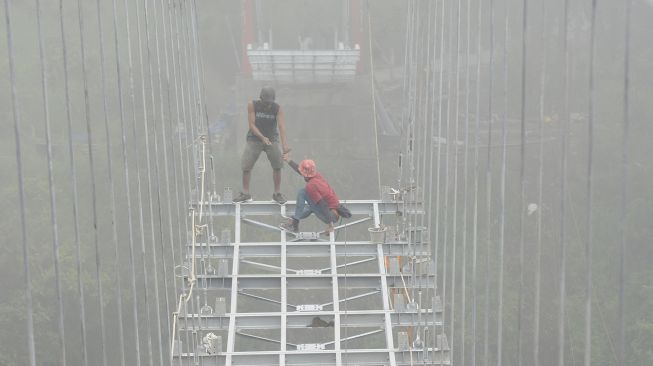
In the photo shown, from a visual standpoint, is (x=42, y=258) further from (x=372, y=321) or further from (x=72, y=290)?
(x=372, y=321)

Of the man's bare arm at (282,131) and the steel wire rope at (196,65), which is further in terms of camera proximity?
the steel wire rope at (196,65)

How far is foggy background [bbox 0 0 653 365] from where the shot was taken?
2491 cm

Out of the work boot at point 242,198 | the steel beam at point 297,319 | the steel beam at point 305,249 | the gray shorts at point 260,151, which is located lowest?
the steel beam at point 297,319

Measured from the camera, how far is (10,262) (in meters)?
26.4

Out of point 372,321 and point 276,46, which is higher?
point 276,46

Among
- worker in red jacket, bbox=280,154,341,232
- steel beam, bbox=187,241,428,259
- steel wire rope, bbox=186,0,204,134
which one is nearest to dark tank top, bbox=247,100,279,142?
worker in red jacket, bbox=280,154,341,232

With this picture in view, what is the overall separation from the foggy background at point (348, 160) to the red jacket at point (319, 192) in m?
10.3

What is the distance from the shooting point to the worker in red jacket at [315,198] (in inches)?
397

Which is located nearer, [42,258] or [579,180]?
[42,258]

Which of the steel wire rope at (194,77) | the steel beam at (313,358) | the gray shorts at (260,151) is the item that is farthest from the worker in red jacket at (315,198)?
the steel beam at (313,358)

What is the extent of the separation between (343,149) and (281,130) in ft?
76.8

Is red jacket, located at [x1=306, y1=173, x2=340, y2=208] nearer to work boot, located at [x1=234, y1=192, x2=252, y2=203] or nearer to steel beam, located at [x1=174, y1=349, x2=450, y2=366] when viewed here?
work boot, located at [x1=234, y1=192, x2=252, y2=203]

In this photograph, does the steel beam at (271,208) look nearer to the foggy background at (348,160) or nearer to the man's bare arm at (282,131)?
the man's bare arm at (282,131)

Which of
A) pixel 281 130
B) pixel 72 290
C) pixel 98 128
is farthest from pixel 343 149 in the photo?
pixel 281 130
